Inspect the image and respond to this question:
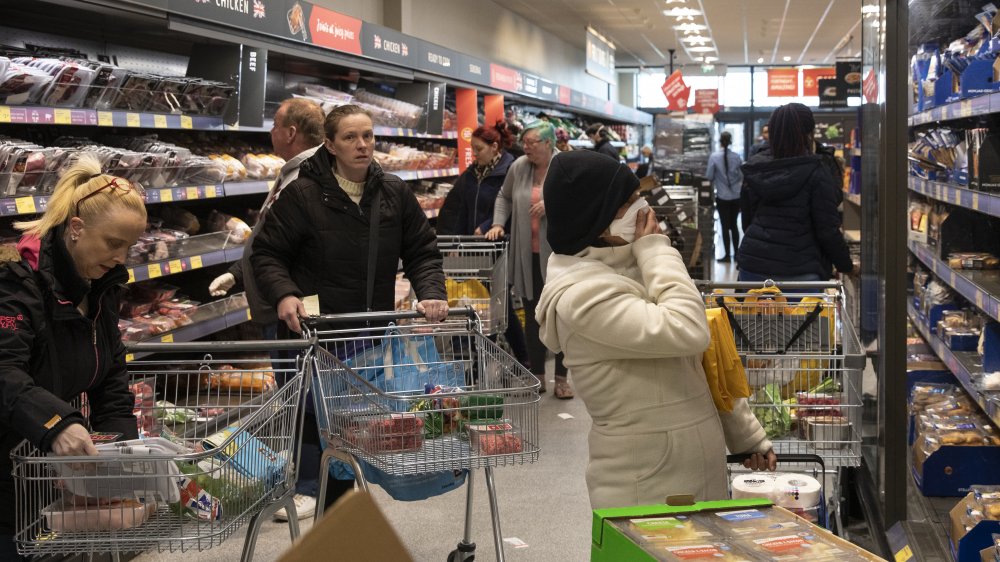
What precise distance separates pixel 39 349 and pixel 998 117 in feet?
11.2

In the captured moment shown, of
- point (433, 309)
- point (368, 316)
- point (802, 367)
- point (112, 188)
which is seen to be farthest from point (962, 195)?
point (112, 188)

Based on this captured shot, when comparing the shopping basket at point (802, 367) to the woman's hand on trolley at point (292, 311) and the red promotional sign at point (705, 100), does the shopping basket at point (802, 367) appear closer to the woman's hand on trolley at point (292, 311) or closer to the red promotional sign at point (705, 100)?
the woman's hand on trolley at point (292, 311)

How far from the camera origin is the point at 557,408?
20.2 ft

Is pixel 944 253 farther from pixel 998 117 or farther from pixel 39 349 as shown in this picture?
pixel 39 349

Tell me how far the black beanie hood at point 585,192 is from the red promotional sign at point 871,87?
66.4 inches

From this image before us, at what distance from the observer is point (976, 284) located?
147 inches

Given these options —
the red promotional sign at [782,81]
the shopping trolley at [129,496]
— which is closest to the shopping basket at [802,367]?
the shopping trolley at [129,496]

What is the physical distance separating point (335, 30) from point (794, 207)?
3035 mm

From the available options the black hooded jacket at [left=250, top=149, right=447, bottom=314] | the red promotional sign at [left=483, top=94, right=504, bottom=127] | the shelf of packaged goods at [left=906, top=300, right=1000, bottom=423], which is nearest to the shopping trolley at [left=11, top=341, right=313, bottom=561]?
the black hooded jacket at [left=250, top=149, right=447, bottom=314]

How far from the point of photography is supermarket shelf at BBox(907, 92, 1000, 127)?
332cm

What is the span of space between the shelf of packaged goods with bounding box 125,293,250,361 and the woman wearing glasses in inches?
75.3

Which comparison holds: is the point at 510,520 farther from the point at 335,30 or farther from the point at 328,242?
the point at 335,30

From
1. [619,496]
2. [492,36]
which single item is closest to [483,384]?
[619,496]

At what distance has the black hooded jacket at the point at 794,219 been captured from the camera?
480 cm
